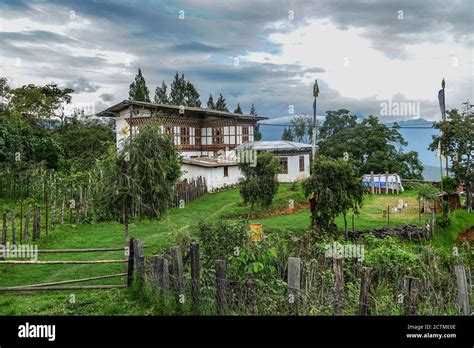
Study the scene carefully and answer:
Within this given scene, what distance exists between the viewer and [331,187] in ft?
38.0

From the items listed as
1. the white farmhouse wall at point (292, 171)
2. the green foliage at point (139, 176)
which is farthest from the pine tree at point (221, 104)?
the green foliage at point (139, 176)

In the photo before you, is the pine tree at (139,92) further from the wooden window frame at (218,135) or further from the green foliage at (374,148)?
the green foliage at (374,148)

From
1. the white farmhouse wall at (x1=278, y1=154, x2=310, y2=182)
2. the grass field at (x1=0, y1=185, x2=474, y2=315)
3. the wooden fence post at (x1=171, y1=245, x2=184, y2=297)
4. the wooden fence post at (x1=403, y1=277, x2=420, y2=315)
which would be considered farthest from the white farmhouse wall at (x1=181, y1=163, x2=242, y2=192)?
the wooden fence post at (x1=403, y1=277, x2=420, y2=315)

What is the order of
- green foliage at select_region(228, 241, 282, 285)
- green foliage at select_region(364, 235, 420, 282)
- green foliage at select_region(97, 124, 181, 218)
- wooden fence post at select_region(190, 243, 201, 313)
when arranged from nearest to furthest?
wooden fence post at select_region(190, 243, 201, 313) < green foliage at select_region(228, 241, 282, 285) < green foliage at select_region(364, 235, 420, 282) < green foliage at select_region(97, 124, 181, 218)

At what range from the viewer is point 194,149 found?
25672 millimetres

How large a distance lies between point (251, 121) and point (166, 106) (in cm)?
743

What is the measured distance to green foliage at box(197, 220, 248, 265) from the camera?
7199 mm

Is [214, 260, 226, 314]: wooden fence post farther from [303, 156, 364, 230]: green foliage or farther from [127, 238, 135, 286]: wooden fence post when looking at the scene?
[303, 156, 364, 230]: green foliage

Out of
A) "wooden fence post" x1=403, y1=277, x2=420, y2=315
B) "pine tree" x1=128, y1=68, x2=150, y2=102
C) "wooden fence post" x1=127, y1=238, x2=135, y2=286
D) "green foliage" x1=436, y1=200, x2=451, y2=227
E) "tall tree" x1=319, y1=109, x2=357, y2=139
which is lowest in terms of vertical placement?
"green foliage" x1=436, y1=200, x2=451, y2=227

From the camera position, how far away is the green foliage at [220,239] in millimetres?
7199

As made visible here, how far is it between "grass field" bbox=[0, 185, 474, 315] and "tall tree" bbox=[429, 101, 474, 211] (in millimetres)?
1618

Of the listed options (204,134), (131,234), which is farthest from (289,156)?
(131,234)

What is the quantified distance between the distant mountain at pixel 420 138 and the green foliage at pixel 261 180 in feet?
15.0
